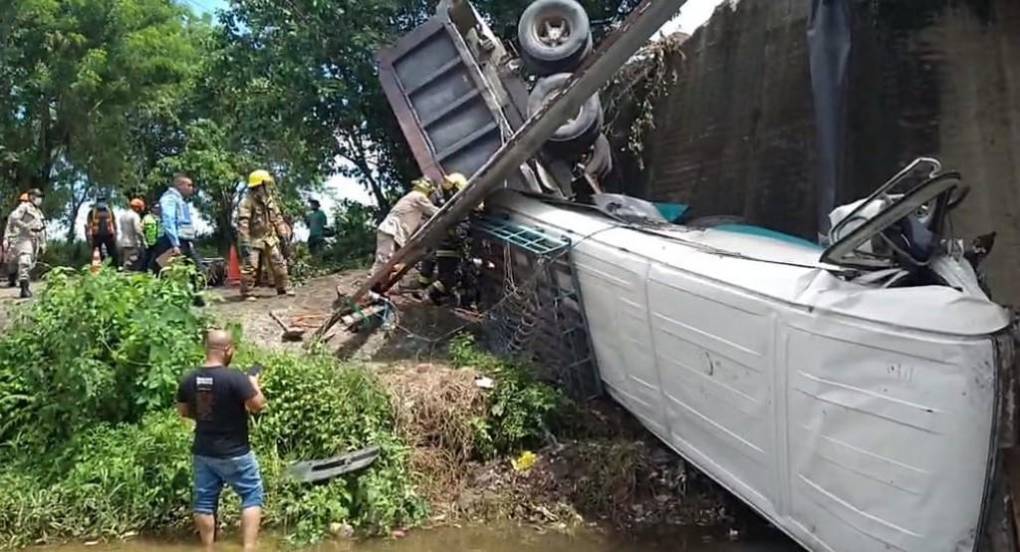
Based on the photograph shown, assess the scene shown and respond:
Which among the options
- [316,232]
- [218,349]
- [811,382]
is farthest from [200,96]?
[811,382]

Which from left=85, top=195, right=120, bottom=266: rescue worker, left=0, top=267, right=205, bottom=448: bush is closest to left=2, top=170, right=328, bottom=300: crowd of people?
left=85, top=195, right=120, bottom=266: rescue worker

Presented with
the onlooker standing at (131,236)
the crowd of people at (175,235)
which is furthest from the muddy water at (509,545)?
the onlooker standing at (131,236)

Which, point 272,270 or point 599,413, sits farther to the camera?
point 272,270

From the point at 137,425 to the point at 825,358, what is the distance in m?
4.47

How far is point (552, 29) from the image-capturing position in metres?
9.92

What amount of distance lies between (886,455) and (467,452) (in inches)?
136

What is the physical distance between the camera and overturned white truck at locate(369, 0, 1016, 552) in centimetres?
326

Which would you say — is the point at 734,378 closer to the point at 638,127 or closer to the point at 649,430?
the point at 649,430

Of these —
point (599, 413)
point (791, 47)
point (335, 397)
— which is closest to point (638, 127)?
point (791, 47)

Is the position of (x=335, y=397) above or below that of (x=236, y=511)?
above

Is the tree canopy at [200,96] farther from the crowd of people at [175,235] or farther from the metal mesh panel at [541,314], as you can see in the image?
the metal mesh panel at [541,314]

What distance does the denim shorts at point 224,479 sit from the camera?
534cm

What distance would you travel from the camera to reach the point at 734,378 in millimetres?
4566

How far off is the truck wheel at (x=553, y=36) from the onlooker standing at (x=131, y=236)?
15.7ft
